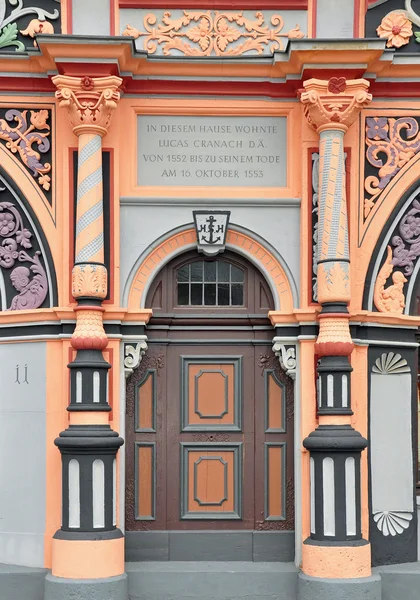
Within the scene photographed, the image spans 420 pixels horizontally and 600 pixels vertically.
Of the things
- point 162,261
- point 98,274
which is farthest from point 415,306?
point 98,274

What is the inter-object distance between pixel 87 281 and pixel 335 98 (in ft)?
9.72

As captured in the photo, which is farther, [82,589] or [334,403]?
[334,403]

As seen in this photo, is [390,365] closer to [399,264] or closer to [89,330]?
[399,264]

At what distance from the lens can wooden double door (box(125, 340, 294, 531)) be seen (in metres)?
9.41

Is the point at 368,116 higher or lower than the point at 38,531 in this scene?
higher

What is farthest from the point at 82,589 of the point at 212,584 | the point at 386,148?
the point at 386,148

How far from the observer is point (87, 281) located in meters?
8.81

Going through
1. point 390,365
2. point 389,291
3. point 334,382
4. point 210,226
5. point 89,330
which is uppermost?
point 210,226

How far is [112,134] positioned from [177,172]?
29.4 inches

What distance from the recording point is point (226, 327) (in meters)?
9.55

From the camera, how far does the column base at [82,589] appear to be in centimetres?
849

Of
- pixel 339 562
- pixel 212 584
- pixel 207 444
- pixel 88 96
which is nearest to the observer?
pixel 339 562

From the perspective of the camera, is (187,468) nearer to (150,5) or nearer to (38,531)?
(38,531)

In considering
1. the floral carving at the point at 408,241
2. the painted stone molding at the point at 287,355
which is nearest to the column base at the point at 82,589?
the painted stone molding at the point at 287,355
